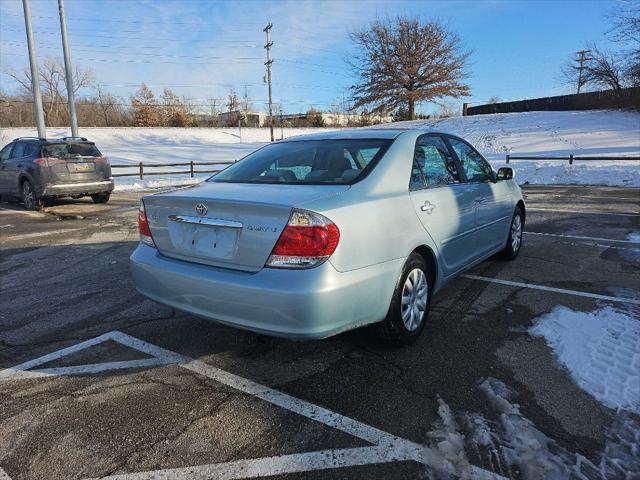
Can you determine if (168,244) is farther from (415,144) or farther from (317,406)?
(415,144)

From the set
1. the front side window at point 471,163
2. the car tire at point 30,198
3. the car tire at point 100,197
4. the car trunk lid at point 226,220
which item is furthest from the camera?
the car tire at point 100,197

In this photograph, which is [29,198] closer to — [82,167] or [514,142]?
[82,167]

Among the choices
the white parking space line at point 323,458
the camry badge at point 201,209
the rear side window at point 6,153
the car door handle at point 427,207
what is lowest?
the white parking space line at point 323,458

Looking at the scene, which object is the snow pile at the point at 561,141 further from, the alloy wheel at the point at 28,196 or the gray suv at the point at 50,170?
the alloy wheel at the point at 28,196

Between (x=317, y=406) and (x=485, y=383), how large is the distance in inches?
42.7

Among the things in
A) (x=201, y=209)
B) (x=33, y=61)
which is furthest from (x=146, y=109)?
(x=201, y=209)

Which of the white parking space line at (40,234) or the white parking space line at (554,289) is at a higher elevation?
the white parking space line at (40,234)

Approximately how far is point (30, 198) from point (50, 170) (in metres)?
1.12

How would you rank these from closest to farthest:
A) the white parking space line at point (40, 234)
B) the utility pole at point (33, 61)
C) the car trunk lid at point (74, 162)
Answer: the white parking space line at point (40, 234)
the car trunk lid at point (74, 162)
the utility pole at point (33, 61)

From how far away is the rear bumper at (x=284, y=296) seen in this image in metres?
2.62

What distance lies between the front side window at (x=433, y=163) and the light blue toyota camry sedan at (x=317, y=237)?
15 mm

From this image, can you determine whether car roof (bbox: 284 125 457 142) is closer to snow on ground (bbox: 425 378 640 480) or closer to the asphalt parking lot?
the asphalt parking lot

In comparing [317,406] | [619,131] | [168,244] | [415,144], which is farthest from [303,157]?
[619,131]

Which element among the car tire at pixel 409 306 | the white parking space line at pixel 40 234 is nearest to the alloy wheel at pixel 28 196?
the white parking space line at pixel 40 234
